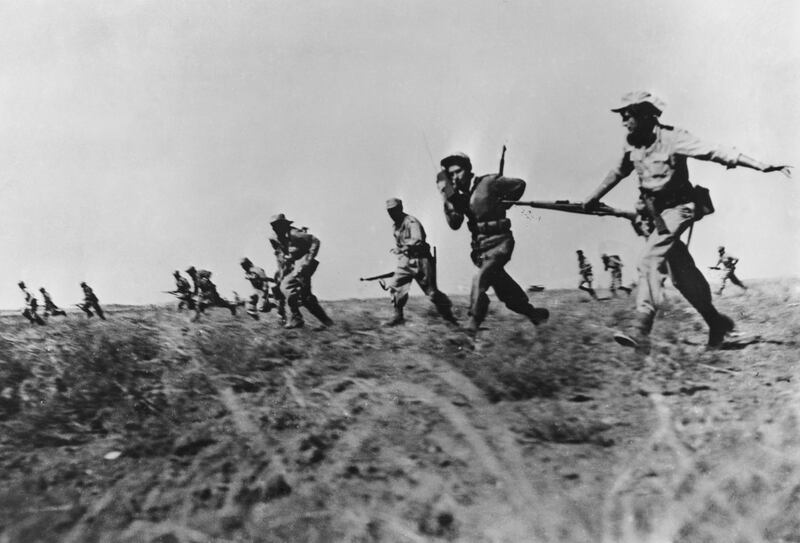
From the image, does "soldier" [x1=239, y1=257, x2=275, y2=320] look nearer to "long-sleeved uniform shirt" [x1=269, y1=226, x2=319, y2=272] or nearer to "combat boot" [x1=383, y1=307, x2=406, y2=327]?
"long-sleeved uniform shirt" [x1=269, y1=226, x2=319, y2=272]

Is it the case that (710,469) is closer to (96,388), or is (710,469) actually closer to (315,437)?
(315,437)

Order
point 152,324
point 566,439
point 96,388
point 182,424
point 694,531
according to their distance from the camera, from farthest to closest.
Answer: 1. point 152,324
2. point 96,388
3. point 182,424
4. point 566,439
5. point 694,531

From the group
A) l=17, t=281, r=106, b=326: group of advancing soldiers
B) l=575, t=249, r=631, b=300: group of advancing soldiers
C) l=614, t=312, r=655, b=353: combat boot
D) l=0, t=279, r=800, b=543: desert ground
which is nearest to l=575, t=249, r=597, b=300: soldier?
l=575, t=249, r=631, b=300: group of advancing soldiers

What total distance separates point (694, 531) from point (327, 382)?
4.34m

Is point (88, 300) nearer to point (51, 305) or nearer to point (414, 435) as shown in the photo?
point (51, 305)

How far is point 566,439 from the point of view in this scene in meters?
7.08

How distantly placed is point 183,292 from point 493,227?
6936 mm

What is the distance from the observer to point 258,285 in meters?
13.1

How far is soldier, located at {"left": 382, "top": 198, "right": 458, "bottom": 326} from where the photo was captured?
1030 centimetres

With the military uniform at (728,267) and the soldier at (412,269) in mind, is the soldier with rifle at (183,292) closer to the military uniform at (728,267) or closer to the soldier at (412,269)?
the soldier at (412,269)

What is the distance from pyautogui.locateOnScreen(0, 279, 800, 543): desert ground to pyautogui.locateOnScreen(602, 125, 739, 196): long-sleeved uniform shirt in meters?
1.95

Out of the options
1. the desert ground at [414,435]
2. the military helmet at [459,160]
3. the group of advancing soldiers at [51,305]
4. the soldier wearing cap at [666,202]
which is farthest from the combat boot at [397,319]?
the group of advancing soldiers at [51,305]

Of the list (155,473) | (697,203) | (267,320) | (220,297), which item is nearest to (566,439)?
(697,203)

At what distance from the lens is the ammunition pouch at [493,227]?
31.2ft
